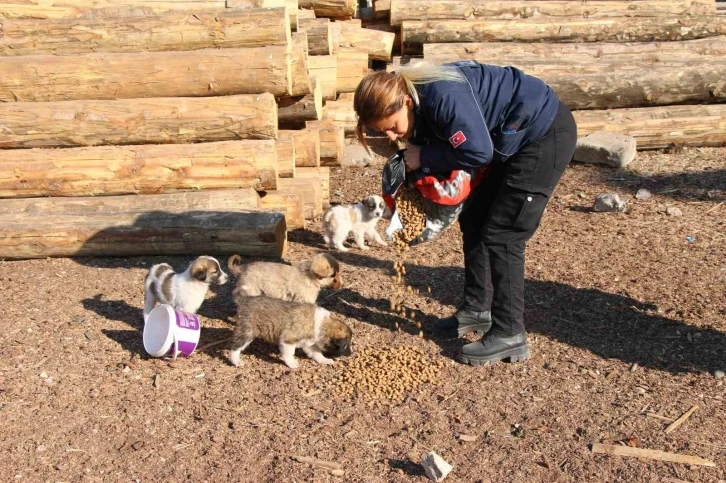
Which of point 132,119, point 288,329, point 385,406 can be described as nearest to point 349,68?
point 132,119

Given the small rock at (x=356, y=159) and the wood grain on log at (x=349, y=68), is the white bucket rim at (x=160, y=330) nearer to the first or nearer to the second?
the small rock at (x=356, y=159)

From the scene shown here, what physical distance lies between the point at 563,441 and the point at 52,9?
311 inches

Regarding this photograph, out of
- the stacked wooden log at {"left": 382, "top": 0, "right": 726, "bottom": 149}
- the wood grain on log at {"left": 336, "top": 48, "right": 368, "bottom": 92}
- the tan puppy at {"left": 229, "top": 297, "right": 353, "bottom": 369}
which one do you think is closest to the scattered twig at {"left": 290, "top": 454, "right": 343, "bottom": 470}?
the tan puppy at {"left": 229, "top": 297, "right": 353, "bottom": 369}

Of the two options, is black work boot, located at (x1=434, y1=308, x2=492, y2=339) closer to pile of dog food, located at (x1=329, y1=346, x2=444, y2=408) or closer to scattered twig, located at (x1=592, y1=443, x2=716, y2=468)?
pile of dog food, located at (x1=329, y1=346, x2=444, y2=408)

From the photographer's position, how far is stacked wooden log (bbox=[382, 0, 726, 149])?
38.3 ft

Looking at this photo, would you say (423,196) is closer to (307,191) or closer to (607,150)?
(307,191)

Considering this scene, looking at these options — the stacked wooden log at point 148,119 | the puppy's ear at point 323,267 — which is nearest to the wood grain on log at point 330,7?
the stacked wooden log at point 148,119

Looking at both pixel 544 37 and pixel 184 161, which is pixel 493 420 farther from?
pixel 544 37

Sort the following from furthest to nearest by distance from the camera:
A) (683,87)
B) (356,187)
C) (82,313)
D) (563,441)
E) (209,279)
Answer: (683,87), (356,187), (82,313), (209,279), (563,441)

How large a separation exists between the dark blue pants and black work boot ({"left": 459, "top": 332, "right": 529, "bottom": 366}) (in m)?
0.07

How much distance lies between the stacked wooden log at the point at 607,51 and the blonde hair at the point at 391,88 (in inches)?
283

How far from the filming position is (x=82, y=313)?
21.9 ft

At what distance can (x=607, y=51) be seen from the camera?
42.7 ft

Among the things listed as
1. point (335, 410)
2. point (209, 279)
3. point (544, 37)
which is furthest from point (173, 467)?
point (544, 37)
